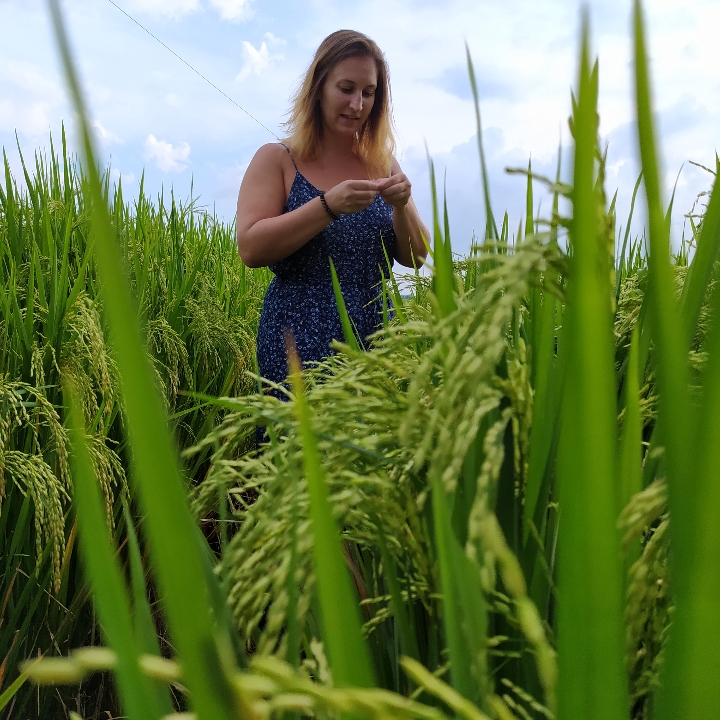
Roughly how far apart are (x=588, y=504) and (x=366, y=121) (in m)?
3.05

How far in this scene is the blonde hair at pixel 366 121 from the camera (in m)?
2.85

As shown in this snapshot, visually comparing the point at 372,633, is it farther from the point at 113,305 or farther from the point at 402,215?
the point at 402,215

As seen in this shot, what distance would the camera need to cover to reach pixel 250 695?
0.31m

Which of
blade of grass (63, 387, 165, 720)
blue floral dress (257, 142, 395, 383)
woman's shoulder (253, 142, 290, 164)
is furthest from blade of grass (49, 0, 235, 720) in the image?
woman's shoulder (253, 142, 290, 164)

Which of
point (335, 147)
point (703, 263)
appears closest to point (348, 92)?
point (335, 147)

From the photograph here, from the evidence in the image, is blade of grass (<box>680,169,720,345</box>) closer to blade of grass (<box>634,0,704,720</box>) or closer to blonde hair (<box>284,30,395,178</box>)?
blade of grass (<box>634,0,704,720</box>)

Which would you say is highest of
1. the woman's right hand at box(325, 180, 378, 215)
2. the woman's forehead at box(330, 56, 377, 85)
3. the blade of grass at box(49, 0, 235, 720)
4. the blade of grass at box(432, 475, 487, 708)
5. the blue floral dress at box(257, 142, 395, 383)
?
the woman's forehead at box(330, 56, 377, 85)

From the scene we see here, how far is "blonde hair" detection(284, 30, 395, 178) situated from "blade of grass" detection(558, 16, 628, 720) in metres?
2.70

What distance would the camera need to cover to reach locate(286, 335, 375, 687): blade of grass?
370 mm

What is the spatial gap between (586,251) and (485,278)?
0.07 metres

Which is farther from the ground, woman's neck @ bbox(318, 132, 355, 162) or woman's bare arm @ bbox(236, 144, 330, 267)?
woman's neck @ bbox(318, 132, 355, 162)

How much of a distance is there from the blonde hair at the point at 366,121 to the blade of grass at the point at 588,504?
270 centimetres

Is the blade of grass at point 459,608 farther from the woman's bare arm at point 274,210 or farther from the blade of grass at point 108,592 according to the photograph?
the woman's bare arm at point 274,210

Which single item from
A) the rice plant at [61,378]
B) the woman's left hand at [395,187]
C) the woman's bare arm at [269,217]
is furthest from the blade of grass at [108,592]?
the woman's bare arm at [269,217]
